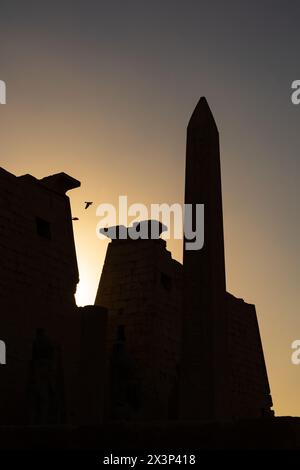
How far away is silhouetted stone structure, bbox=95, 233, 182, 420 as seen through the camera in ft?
47.8

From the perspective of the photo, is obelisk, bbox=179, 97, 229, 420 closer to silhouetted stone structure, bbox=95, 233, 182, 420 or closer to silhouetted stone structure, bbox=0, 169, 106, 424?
silhouetted stone structure, bbox=0, 169, 106, 424

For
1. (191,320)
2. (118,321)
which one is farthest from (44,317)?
(191,320)

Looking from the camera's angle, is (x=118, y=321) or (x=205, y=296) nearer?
(x=205, y=296)

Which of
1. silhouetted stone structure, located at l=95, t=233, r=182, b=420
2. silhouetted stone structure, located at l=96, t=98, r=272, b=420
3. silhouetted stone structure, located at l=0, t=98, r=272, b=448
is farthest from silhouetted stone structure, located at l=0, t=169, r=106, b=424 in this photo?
silhouetted stone structure, located at l=95, t=233, r=182, b=420

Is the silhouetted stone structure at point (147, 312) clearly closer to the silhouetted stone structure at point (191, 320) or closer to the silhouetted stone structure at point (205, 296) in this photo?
the silhouetted stone structure at point (191, 320)

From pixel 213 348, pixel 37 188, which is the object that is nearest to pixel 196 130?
pixel 213 348

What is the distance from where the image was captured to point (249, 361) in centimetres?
1983

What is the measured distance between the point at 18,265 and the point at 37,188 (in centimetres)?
178

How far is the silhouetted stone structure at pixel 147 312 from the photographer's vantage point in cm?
1458

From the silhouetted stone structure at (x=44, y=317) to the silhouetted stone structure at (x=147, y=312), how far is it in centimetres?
114

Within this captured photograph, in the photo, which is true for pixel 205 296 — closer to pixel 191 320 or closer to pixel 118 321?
pixel 191 320

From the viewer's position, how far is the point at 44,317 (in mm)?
12297

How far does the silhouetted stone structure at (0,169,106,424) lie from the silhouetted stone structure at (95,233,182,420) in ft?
3.74

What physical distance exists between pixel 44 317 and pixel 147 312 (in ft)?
10.8
